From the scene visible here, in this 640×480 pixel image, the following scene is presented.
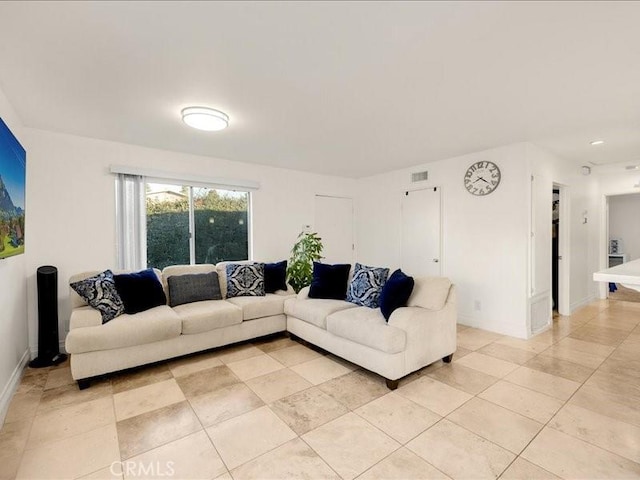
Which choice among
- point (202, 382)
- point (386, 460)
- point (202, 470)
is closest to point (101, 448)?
point (202, 470)

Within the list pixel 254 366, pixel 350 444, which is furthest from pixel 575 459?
pixel 254 366

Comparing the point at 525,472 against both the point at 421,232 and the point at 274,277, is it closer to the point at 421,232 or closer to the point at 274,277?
the point at 274,277

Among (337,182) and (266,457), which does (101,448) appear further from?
(337,182)

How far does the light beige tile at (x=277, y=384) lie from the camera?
7.91ft

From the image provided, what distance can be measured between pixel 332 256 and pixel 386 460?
399 cm

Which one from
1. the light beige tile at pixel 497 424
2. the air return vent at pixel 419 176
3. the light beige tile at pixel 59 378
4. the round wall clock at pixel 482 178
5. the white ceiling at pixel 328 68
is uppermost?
the white ceiling at pixel 328 68

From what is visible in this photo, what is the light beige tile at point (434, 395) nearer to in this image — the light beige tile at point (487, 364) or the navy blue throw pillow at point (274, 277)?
the light beige tile at point (487, 364)

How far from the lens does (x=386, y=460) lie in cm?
170

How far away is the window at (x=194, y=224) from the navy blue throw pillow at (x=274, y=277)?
75cm

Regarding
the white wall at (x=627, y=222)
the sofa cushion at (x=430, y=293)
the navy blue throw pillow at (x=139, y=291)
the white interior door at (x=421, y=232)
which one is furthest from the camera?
the white wall at (x=627, y=222)

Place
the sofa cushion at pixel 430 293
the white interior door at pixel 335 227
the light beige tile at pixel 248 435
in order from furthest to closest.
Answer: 1. the white interior door at pixel 335 227
2. the sofa cushion at pixel 430 293
3. the light beige tile at pixel 248 435

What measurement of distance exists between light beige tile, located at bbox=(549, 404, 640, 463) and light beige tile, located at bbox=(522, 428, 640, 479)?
0.23 ft

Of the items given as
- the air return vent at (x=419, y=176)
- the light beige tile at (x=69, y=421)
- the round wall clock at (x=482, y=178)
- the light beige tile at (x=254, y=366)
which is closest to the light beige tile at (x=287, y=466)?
the light beige tile at (x=254, y=366)

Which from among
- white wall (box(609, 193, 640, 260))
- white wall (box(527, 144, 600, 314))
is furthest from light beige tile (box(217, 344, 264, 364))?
white wall (box(609, 193, 640, 260))
